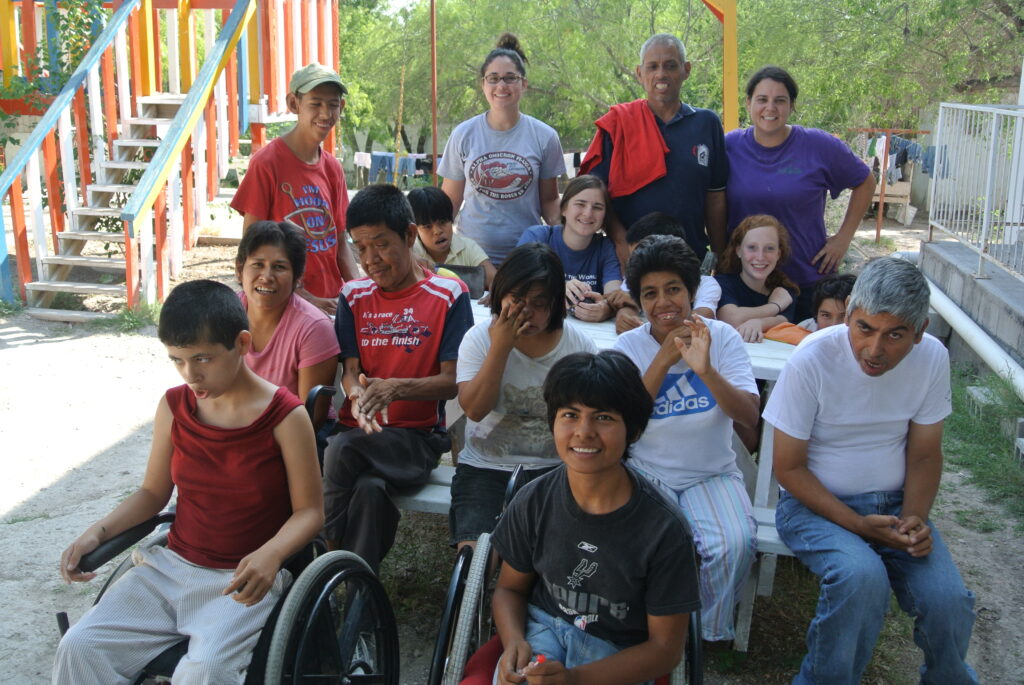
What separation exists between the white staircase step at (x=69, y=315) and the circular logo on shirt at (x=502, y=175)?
13.9 feet

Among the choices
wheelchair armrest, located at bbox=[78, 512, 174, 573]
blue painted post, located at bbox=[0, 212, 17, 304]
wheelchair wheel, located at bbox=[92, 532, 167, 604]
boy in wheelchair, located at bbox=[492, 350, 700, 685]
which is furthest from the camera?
blue painted post, located at bbox=[0, 212, 17, 304]

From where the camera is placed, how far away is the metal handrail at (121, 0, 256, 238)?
24.2 feet

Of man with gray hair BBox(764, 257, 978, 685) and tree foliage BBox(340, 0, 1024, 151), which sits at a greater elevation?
tree foliage BBox(340, 0, 1024, 151)

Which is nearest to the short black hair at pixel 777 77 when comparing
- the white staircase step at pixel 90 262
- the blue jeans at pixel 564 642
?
the blue jeans at pixel 564 642

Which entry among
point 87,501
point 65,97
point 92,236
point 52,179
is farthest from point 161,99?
point 87,501

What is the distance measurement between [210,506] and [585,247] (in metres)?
2.05

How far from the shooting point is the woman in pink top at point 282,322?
312cm

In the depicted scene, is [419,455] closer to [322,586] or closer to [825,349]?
[322,586]

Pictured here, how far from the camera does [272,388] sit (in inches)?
98.3

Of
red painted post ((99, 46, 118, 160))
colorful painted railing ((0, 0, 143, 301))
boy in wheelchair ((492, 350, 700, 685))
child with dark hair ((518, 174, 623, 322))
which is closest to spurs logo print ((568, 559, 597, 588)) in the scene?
boy in wheelchair ((492, 350, 700, 685))

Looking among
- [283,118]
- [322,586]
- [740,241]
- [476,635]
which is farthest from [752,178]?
[283,118]

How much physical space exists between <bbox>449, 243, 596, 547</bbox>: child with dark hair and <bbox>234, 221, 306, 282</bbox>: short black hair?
2.15 feet

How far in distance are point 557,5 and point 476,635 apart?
14.1 meters

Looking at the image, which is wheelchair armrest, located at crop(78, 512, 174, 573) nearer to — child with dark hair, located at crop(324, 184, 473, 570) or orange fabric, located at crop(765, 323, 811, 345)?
child with dark hair, located at crop(324, 184, 473, 570)
